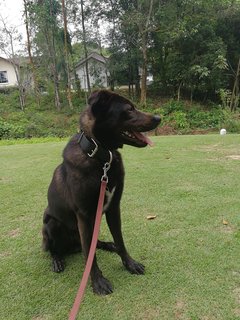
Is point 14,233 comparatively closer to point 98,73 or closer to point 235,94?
point 235,94

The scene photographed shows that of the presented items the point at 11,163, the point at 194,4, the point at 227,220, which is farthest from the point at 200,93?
the point at 227,220

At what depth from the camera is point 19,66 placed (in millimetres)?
23750

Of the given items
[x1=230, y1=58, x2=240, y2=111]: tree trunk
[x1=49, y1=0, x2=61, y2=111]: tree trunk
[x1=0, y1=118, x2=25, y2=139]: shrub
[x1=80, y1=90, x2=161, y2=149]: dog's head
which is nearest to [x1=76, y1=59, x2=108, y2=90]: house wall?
[x1=49, y1=0, x2=61, y2=111]: tree trunk

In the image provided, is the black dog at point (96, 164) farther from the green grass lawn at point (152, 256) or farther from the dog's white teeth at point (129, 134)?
the green grass lawn at point (152, 256)

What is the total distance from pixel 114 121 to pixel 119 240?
1.03 meters

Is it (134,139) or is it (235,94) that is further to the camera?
(235,94)

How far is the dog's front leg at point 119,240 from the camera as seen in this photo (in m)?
2.51

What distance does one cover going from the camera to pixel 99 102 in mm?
2062

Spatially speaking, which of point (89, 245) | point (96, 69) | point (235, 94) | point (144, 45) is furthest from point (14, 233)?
point (96, 69)

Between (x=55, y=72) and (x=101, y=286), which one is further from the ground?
(x=55, y=72)

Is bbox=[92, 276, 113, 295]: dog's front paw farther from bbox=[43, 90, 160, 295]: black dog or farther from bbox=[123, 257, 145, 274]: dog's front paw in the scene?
bbox=[123, 257, 145, 274]: dog's front paw

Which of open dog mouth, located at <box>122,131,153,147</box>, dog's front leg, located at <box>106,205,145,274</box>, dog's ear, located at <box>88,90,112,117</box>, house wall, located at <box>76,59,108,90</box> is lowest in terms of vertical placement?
dog's front leg, located at <box>106,205,145,274</box>

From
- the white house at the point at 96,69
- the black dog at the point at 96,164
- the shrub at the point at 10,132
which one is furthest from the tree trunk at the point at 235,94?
the black dog at the point at 96,164

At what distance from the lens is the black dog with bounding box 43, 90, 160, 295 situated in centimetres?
211
